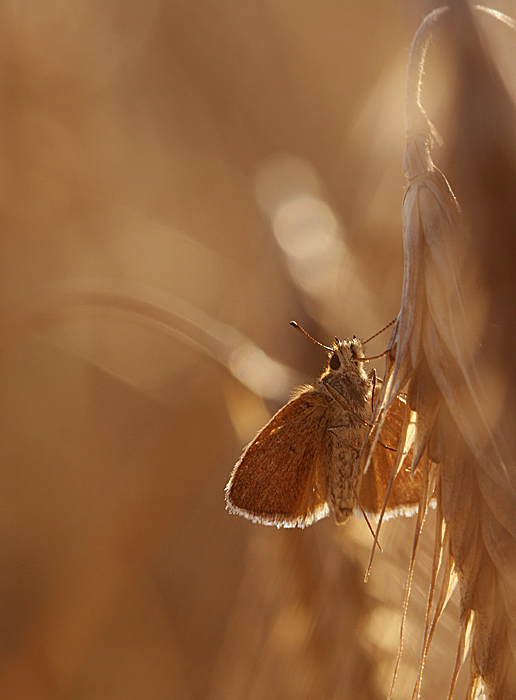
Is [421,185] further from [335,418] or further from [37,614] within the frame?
[37,614]

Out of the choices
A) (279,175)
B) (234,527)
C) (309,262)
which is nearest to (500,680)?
(309,262)

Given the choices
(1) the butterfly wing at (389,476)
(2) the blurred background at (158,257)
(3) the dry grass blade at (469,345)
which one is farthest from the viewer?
(2) the blurred background at (158,257)

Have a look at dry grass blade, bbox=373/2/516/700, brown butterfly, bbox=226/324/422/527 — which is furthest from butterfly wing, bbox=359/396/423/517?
dry grass blade, bbox=373/2/516/700

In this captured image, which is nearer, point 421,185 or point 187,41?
point 421,185

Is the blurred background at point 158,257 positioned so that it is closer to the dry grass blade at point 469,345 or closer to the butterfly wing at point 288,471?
the butterfly wing at point 288,471

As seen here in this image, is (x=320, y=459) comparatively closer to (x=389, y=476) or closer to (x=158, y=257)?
(x=389, y=476)

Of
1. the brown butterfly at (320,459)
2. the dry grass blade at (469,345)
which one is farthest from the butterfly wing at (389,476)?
the dry grass blade at (469,345)
